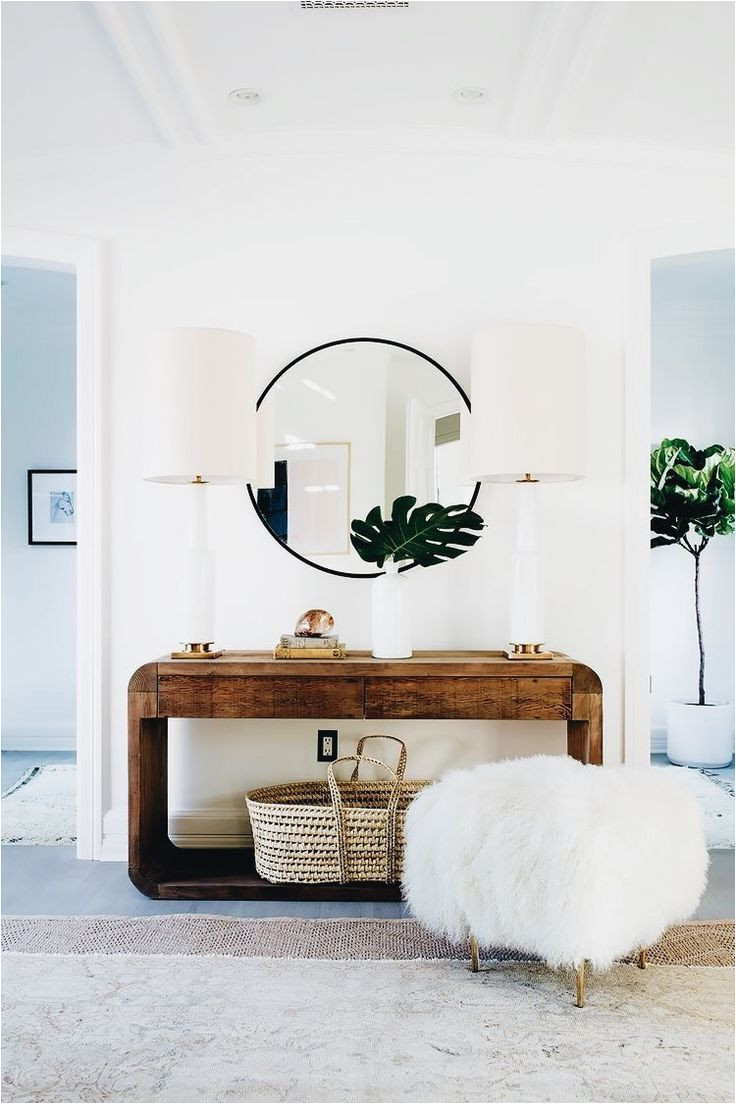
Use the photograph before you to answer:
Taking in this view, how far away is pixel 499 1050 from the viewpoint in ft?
6.36

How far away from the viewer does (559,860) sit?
2.01 m

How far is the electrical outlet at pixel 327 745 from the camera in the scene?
11.0ft

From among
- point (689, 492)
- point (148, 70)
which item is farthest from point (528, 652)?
point (689, 492)

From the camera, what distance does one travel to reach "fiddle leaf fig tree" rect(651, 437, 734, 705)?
480 cm

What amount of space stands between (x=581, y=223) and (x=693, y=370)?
220 cm

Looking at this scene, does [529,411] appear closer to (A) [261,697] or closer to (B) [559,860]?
(A) [261,697]

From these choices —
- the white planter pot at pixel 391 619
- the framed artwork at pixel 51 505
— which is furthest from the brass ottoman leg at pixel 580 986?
the framed artwork at pixel 51 505

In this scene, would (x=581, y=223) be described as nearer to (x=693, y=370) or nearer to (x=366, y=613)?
(x=366, y=613)

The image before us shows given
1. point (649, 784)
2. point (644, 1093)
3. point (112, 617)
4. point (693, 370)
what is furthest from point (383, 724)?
point (693, 370)

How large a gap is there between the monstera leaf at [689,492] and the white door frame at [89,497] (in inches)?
115

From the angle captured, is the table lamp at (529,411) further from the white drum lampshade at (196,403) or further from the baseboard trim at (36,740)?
the baseboard trim at (36,740)

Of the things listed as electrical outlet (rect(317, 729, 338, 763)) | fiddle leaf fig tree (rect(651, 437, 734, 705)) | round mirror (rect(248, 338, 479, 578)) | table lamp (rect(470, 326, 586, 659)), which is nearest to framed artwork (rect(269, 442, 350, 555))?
round mirror (rect(248, 338, 479, 578))

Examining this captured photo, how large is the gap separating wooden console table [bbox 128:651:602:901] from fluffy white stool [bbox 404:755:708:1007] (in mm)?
518

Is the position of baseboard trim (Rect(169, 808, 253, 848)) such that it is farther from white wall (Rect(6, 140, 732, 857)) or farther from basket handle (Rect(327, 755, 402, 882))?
basket handle (Rect(327, 755, 402, 882))
